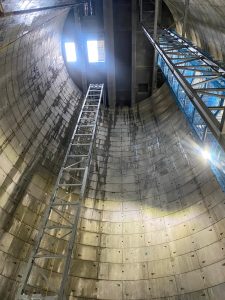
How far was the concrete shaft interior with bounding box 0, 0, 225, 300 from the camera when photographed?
31.0 feet

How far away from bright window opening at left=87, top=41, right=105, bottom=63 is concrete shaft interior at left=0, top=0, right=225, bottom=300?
3.24 m

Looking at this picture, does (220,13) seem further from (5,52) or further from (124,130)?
(124,130)

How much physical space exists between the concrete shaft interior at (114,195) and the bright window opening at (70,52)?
8.16 ft

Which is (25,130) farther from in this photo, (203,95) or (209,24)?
(209,24)

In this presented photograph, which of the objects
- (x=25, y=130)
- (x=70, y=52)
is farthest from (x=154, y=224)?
(x=70, y=52)

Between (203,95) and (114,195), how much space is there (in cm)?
666

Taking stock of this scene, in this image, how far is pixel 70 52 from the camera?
19297 mm

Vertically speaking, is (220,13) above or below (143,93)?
below

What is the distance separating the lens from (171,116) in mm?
16594

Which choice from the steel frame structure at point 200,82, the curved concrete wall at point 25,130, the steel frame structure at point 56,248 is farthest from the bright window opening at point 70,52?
the steel frame structure at point 56,248

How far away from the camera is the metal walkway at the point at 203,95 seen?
713 centimetres

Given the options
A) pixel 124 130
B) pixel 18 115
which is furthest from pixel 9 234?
pixel 124 130

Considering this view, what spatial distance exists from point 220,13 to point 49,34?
9231mm

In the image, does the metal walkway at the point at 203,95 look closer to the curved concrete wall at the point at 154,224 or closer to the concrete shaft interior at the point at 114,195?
the concrete shaft interior at the point at 114,195
